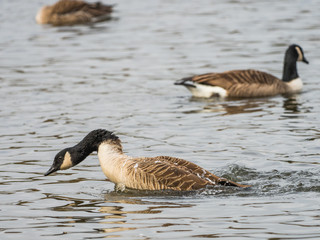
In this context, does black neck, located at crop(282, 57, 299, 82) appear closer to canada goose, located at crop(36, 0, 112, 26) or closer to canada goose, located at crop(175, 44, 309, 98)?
canada goose, located at crop(175, 44, 309, 98)

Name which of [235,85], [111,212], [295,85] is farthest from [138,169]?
[295,85]

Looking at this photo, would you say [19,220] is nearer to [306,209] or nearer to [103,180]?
[103,180]

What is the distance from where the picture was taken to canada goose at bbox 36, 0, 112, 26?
27797mm

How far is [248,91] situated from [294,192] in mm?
7230

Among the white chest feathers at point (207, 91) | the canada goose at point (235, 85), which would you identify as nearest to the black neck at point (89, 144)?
the canada goose at point (235, 85)

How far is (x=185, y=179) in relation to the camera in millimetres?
9664

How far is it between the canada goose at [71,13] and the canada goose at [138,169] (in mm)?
17851

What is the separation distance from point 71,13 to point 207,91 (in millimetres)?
12930

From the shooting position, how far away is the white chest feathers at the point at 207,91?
16.6 metres

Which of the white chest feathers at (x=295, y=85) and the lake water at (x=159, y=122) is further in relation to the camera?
the white chest feathers at (x=295, y=85)

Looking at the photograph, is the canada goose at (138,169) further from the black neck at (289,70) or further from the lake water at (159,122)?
the black neck at (289,70)

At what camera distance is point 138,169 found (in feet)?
32.5

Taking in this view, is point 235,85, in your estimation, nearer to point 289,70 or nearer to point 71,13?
point 289,70

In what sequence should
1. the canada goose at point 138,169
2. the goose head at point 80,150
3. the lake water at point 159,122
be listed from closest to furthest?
the lake water at point 159,122
the canada goose at point 138,169
the goose head at point 80,150
